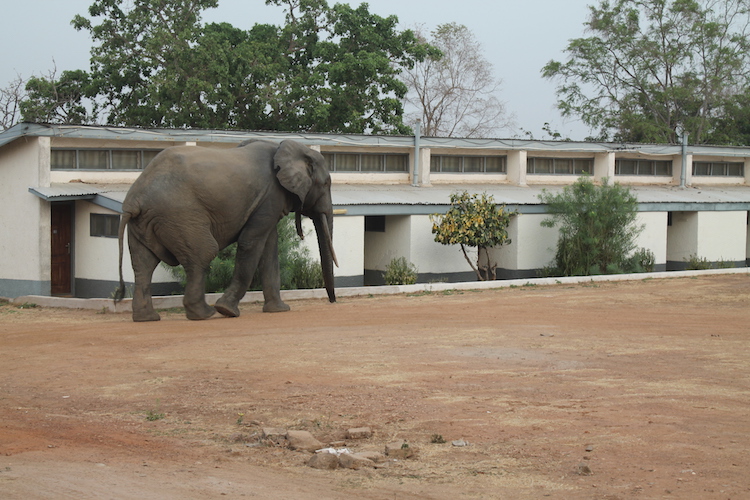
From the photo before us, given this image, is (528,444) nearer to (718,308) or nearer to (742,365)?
(742,365)

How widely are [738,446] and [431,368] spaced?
392 cm

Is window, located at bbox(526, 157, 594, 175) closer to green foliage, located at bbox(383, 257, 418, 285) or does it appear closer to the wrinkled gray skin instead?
green foliage, located at bbox(383, 257, 418, 285)

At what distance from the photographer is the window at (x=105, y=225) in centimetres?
1955

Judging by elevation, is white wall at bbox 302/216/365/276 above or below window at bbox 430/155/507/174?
below

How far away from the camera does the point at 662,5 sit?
45.2 metres

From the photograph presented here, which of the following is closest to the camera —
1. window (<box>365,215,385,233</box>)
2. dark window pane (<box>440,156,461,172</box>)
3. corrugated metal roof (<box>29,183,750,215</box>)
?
corrugated metal roof (<box>29,183,750,215</box>)

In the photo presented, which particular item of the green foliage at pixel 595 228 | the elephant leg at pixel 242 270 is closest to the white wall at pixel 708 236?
the green foliage at pixel 595 228

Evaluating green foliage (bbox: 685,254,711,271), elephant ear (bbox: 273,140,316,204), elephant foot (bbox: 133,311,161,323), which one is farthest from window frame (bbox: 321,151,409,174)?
elephant foot (bbox: 133,311,161,323)

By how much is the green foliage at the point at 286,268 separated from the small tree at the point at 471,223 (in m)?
3.78

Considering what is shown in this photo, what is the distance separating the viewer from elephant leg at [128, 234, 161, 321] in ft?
48.1

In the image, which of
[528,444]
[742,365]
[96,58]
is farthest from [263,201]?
[96,58]

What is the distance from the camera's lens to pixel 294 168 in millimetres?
15297

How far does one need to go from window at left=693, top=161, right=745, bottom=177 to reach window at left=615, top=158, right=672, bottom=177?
126 centimetres

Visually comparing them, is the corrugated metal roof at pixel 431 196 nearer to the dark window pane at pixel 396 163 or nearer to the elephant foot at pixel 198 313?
the dark window pane at pixel 396 163
